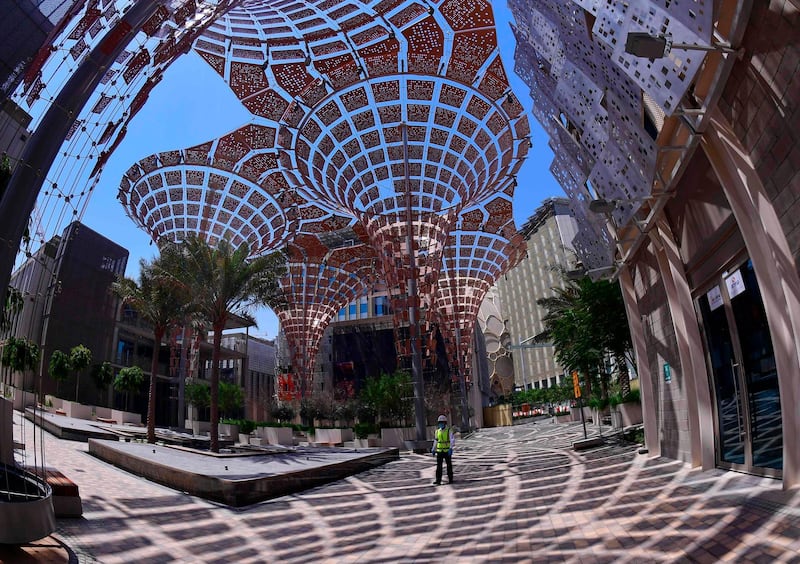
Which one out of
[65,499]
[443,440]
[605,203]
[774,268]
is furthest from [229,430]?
[774,268]

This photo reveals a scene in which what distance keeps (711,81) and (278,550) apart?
727 centimetres

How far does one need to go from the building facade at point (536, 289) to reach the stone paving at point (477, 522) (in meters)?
66.4

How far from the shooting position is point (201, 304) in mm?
20531

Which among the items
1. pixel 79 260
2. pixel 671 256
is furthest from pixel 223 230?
pixel 671 256

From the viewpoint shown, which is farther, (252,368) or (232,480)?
(252,368)

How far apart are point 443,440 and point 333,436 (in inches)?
772

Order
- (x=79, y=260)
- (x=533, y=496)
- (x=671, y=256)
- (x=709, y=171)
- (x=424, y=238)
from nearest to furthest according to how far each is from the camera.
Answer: (x=709, y=171)
(x=533, y=496)
(x=671, y=256)
(x=424, y=238)
(x=79, y=260)

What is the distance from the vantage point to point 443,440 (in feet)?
37.2

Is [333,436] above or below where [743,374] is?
below

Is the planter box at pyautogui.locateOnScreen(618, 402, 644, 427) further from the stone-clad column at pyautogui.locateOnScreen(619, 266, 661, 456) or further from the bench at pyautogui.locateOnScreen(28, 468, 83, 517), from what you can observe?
the bench at pyautogui.locateOnScreen(28, 468, 83, 517)

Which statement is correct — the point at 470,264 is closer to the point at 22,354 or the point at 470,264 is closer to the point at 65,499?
the point at 65,499

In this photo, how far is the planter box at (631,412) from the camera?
2059 cm

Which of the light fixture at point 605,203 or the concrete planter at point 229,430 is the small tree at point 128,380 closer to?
the concrete planter at point 229,430

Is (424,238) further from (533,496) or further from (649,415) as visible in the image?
(533,496)
